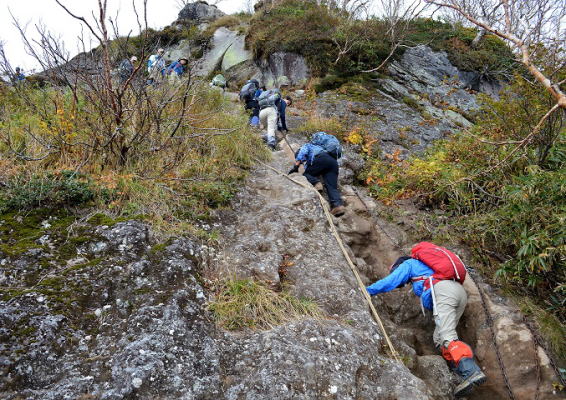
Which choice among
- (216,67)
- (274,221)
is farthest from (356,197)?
(216,67)

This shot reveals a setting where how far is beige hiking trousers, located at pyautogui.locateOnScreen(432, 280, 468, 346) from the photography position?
4355mm

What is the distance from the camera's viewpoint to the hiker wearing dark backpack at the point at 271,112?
356 inches

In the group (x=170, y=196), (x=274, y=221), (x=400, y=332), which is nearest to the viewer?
(x=400, y=332)

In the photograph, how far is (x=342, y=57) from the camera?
13.9 meters

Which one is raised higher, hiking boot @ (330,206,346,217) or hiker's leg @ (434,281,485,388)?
hiking boot @ (330,206,346,217)

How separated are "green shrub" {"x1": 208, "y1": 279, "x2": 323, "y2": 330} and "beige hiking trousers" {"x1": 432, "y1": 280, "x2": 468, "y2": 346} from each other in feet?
5.05

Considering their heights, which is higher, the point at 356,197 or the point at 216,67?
the point at 216,67

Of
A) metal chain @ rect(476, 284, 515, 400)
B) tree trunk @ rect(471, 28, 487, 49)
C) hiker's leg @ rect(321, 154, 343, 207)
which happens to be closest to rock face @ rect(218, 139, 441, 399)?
hiker's leg @ rect(321, 154, 343, 207)

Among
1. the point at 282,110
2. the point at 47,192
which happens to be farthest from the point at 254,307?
the point at 282,110

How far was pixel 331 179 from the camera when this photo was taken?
22.9 ft

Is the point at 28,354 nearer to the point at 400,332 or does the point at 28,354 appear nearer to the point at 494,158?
the point at 400,332

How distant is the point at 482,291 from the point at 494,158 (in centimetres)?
279

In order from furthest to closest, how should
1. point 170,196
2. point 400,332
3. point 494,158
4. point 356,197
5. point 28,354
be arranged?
point 356,197 < point 494,158 < point 170,196 < point 400,332 < point 28,354

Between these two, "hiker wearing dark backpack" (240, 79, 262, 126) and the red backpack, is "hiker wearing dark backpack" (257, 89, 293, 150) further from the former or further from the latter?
the red backpack
